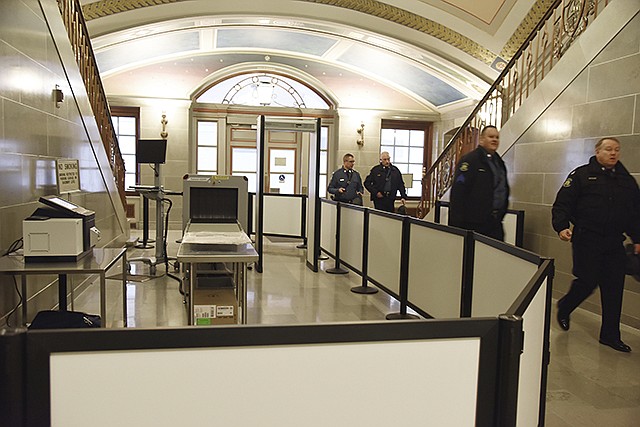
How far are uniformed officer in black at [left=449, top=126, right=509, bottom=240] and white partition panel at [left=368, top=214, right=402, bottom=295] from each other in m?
0.72

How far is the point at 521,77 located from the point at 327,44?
5.41 metres

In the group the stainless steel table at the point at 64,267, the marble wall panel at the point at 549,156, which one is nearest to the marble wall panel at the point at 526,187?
the marble wall panel at the point at 549,156

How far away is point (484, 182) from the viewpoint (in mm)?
4422

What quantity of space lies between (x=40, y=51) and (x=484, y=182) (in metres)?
3.69

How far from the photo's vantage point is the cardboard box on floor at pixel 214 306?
4.10 m

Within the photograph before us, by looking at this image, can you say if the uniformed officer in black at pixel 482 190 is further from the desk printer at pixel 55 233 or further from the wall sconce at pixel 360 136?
the wall sconce at pixel 360 136

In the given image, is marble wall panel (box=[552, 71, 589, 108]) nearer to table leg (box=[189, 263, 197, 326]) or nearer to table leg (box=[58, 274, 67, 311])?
table leg (box=[189, 263, 197, 326])

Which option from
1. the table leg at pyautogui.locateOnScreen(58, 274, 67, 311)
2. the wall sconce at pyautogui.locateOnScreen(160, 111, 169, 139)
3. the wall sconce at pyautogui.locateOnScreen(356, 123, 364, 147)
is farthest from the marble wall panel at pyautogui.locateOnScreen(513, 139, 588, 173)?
the wall sconce at pyautogui.locateOnScreen(160, 111, 169, 139)

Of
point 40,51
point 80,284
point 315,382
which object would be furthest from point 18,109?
point 315,382

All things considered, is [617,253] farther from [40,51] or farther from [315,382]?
[40,51]

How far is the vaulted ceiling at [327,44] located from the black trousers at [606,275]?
5.28m

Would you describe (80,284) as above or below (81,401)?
below

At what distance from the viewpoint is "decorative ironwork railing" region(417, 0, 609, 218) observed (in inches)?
228

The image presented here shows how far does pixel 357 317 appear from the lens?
200 inches
